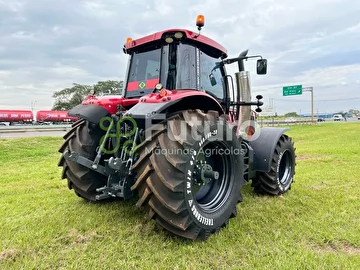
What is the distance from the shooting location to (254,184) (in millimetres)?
5070

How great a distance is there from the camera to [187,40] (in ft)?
12.7

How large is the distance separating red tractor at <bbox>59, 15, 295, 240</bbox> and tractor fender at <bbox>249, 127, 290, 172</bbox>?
0.05 ft

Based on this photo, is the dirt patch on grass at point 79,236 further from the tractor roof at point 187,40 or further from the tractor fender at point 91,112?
the tractor roof at point 187,40

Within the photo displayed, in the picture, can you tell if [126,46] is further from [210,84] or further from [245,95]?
[245,95]

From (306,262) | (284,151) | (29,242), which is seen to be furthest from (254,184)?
(29,242)

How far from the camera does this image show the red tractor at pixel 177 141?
9.67 ft

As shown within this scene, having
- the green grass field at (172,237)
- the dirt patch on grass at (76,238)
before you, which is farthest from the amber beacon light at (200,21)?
the dirt patch on grass at (76,238)

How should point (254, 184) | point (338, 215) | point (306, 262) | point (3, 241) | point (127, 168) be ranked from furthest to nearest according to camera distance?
point (254, 184) → point (338, 215) → point (127, 168) → point (3, 241) → point (306, 262)

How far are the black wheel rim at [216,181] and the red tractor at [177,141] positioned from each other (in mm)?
13

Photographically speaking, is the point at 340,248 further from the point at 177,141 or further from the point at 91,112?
the point at 91,112

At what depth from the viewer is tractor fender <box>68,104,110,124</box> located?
12.2ft

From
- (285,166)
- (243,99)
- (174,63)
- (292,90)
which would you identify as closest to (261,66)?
(243,99)

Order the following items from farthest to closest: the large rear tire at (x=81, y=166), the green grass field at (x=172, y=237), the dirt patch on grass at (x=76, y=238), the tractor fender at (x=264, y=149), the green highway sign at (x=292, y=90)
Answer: the green highway sign at (x=292, y=90), the tractor fender at (x=264, y=149), the large rear tire at (x=81, y=166), the dirt patch on grass at (x=76, y=238), the green grass field at (x=172, y=237)

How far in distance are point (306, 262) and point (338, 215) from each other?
153 cm
